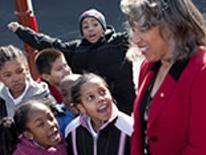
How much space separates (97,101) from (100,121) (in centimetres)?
13

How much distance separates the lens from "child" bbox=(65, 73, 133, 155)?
329 centimetres

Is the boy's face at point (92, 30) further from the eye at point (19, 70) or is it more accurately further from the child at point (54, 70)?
the eye at point (19, 70)

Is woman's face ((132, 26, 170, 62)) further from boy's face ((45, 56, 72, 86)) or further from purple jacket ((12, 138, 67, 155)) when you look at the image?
boy's face ((45, 56, 72, 86))

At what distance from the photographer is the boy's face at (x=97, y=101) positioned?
10.8 feet

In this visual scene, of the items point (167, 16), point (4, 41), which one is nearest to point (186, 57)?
point (167, 16)

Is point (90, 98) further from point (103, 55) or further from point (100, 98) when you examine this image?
point (103, 55)

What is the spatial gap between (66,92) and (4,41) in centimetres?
758

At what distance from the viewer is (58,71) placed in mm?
4242

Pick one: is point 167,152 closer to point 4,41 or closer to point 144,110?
point 144,110

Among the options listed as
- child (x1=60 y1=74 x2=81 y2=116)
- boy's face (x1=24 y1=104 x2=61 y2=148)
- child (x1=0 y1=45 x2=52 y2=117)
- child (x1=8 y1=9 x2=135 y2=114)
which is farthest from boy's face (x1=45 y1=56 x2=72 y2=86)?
boy's face (x1=24 y1=104 x2=61 y2=148)

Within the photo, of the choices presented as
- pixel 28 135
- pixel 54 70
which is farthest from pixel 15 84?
pixel 28 135

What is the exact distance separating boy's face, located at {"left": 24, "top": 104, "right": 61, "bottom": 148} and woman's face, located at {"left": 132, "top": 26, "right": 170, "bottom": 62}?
3.25 ft

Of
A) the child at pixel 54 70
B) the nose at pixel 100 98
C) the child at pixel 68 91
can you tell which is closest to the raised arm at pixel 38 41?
the child at pixel 54 70

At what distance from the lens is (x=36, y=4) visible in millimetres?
14008
